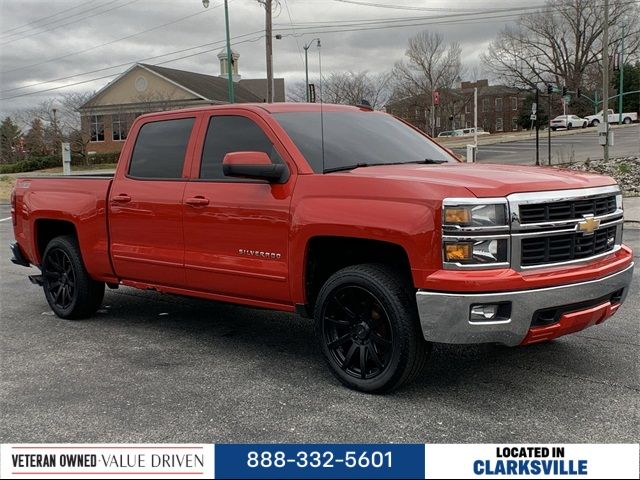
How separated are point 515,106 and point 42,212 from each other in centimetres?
10380

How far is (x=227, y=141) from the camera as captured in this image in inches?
206

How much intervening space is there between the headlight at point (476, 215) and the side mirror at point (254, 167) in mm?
1293

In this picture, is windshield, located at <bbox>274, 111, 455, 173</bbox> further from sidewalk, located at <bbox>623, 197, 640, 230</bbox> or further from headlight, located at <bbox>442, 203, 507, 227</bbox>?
sidewalk, located at <bbox>623, 197, 640, 230</bbox>

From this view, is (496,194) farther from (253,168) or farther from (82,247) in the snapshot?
(82,247)

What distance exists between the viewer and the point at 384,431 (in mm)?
3746

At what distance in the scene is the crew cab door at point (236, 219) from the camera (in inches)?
185

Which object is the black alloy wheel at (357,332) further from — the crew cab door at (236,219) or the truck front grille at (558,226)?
the truck front grille at (558,226)

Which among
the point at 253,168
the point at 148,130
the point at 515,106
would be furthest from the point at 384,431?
the point at 515,106

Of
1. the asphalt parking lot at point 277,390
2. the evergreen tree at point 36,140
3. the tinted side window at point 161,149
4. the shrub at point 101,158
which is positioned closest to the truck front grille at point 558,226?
the asphalt parking lot at point 277,390

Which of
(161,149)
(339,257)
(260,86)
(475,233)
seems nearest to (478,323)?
(475,233)

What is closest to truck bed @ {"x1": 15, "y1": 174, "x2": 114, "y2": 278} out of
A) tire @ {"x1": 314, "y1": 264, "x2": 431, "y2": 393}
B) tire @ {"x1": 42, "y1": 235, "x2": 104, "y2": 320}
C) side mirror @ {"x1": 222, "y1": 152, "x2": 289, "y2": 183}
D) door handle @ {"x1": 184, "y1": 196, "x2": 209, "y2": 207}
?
tire @ {"x1": 42, "y1": 235, "x2": 104, "y2": 320}

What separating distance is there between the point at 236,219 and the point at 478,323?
1.93 metres

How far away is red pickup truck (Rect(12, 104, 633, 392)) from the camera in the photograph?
3846 millimetres

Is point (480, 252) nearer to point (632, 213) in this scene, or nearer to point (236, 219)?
point (236, 219)
